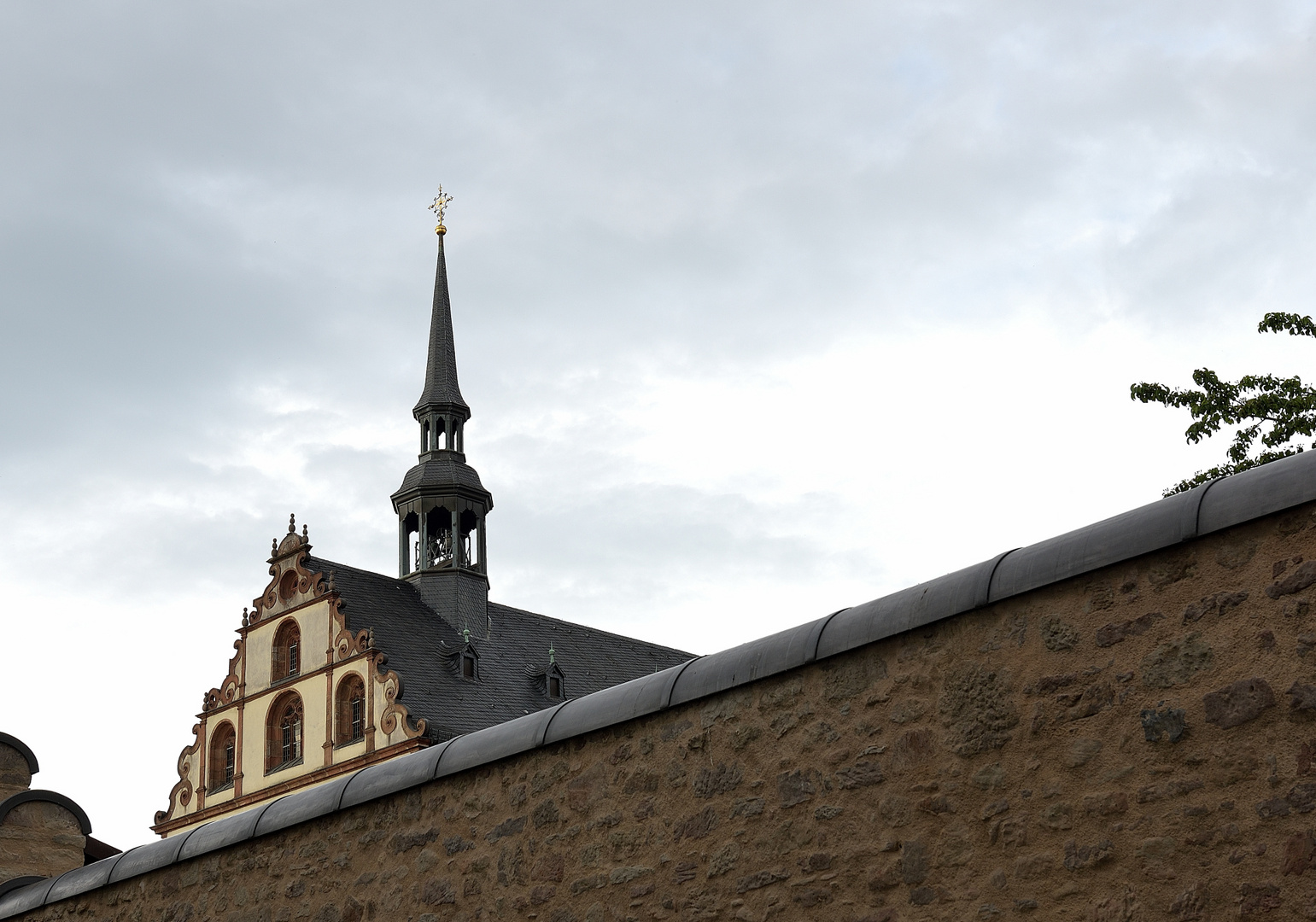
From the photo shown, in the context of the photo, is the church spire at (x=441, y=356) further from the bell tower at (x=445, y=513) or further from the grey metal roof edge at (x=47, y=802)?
the grey metal roof edge at (x=47, y=802)

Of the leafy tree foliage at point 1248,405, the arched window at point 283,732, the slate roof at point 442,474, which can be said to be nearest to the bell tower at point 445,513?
the slate roof at point 442,474

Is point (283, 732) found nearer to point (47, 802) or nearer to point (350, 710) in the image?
point (350, 710)

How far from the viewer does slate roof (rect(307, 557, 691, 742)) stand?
32.9m

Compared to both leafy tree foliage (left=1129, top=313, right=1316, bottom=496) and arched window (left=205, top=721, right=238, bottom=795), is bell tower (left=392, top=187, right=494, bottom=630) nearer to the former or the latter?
arched window (left=205, top=721, right=238, bottom=795)

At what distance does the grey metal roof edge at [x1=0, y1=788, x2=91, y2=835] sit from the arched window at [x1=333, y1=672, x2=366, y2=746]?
22.5 m

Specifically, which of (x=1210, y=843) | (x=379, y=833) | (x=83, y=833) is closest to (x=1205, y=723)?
(x=1210, y=843)

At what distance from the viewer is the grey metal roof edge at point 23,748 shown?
9539mm

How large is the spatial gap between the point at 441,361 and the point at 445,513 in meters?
6.33

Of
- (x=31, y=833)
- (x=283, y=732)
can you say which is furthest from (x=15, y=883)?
(x=283, y=732)

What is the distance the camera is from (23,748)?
956 centimetres

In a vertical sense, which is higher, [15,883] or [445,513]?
[445,513]

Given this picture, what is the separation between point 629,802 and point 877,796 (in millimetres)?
1108

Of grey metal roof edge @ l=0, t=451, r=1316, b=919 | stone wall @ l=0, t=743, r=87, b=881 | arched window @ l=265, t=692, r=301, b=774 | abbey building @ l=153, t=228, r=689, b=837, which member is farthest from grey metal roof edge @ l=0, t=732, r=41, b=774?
arched window @ l=265, t=692, r=301, b=774

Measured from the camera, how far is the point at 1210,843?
13.5 ft
